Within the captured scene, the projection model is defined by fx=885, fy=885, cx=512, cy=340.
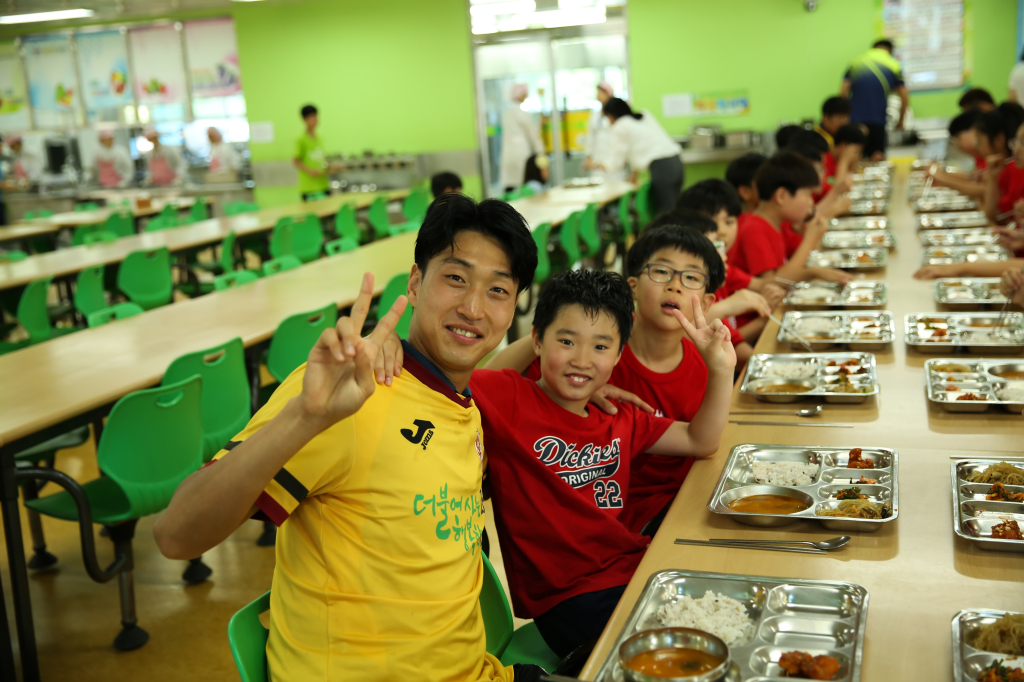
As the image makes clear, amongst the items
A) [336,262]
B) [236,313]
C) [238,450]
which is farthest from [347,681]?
[336,262]

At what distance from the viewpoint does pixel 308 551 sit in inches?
48.3

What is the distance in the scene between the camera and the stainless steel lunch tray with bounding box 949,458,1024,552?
1299 mm

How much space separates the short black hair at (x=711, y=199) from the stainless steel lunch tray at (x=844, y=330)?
26.3 inches

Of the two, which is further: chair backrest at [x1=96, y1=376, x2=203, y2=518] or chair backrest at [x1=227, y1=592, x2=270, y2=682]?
chair backrest at [x1=96, y1=376, x2=203, y2=518]

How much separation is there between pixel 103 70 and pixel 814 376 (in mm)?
11791

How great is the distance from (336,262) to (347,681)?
3729 millimetres

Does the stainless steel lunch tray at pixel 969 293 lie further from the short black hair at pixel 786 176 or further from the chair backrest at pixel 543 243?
the chair backrest at pixel 543 243

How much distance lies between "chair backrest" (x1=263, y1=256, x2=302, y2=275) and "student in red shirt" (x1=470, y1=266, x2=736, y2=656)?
302cm

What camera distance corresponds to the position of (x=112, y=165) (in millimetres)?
11609

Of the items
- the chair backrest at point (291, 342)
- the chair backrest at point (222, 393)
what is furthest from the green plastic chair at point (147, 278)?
the chair backrest at point (222, 393)

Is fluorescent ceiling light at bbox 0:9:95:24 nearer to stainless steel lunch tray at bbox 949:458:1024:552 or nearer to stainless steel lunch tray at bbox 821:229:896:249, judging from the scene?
stainless steel lunch tray at bbox 821:229:896:249

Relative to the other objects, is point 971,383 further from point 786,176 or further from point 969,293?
point 786,176

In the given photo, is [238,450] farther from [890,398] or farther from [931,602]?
[890,398]

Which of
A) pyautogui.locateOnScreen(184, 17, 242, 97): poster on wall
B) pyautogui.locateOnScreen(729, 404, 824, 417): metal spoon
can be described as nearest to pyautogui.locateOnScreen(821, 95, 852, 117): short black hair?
pyautogui.locateOnScreen(729, 404, 824, 417): metal spoon
